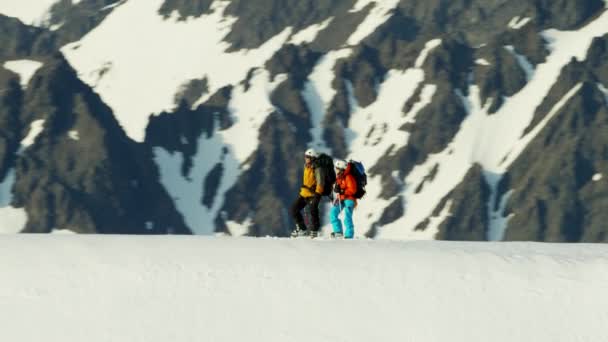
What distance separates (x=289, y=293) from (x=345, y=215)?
610cm

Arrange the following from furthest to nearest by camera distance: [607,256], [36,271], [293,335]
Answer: [607,256], [36,271], [293,335]

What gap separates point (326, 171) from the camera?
124 feet

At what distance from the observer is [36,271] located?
3378 centimetres

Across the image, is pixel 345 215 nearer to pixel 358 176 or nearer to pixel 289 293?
pixel 358 176

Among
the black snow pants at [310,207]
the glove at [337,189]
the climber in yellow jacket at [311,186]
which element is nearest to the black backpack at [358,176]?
the glove at [337,189]

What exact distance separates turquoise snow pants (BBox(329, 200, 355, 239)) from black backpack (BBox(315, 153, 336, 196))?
26.7 inches

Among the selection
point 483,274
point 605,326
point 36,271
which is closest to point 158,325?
point 36,271

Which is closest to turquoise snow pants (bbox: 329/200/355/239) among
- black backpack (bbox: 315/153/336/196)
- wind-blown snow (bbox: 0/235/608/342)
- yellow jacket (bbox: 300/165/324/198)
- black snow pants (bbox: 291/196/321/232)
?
black snow pants (bbox: 291/196/321/232)

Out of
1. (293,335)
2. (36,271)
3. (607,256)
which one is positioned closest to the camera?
(293,335)

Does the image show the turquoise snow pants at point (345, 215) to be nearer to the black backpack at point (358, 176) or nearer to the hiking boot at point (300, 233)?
the black backpack at point (358, 176)

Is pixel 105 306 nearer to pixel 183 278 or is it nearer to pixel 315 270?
pixel 183 278

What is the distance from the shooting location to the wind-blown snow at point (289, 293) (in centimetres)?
3198

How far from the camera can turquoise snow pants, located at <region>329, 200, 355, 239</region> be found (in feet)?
126

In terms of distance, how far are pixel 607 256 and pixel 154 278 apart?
37.9ft
